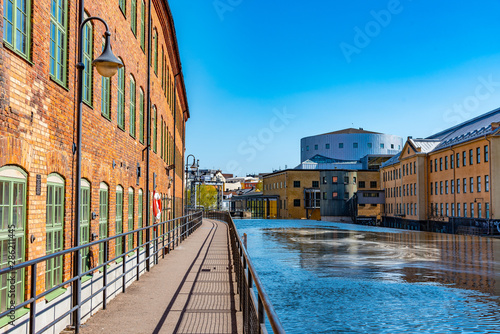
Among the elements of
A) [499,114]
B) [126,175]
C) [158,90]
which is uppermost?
[499,114]

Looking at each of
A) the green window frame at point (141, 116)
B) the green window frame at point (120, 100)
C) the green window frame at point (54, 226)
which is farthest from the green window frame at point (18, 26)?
the green window frame at point (141, 116)

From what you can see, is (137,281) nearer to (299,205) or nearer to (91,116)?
(91,116)

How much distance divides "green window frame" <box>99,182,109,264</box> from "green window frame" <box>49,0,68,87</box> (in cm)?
336

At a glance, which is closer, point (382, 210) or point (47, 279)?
point (47, 279)

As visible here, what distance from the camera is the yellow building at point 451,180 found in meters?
43.0

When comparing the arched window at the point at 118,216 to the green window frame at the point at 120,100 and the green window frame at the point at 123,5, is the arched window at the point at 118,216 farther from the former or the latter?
the green window frame at the point at 123,5

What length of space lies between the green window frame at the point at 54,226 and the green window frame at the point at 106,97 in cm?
350

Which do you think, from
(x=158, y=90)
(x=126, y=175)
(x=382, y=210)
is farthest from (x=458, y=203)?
(x=126, y=175)

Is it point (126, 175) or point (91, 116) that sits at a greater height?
point (91, 116)

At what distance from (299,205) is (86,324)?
80.7 metres

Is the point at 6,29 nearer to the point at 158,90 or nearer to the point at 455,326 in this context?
the point at 455,326

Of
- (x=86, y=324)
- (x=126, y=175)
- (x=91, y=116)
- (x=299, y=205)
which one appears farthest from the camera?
(x=299, y=205)

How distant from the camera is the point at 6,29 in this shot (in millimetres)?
6090

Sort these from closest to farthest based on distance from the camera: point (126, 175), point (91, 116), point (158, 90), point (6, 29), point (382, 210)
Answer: point (6, 29), point (91, 116), point (126, 175), point (158, 90), point (382, 210)
